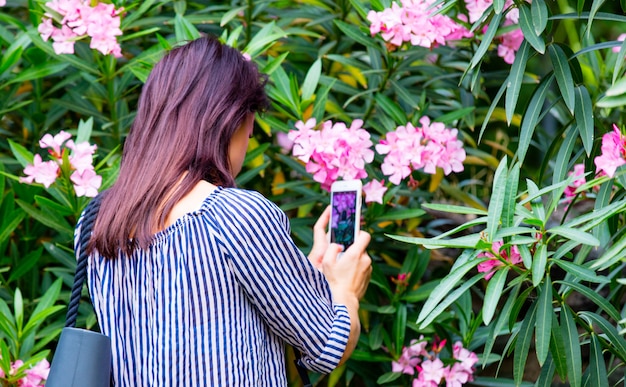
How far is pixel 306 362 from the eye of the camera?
1511 mm

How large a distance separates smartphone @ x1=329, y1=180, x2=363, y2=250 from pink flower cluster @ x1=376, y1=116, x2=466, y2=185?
14.4 inches

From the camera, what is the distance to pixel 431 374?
7.29 feet

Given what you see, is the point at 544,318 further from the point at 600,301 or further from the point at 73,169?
the point at 73,169

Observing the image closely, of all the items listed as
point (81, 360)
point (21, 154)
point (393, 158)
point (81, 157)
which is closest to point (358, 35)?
point (393, 158)

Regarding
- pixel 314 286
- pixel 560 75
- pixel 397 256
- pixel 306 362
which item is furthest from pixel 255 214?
pixel 397 256

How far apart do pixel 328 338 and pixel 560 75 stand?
857 mm

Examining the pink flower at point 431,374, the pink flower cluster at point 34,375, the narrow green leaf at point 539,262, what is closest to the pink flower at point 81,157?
the pink flower cluster at point 34,375

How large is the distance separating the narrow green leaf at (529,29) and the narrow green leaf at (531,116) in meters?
0.12

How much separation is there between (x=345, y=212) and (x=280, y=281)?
15.4 inches

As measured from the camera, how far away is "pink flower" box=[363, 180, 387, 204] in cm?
217

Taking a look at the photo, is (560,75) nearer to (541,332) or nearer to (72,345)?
(541,332)

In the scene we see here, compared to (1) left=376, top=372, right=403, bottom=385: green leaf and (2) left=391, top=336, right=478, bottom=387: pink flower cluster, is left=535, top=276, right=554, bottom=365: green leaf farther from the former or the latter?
(1) left=376, top=372, right=403, bottom=385: green leaf

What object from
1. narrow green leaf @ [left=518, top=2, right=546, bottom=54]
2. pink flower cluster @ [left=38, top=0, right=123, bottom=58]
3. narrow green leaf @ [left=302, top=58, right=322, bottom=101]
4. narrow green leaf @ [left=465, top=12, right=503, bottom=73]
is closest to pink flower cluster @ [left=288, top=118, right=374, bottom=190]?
narrow green leaf @ [left=302, top=58, right=322, bottom=101]

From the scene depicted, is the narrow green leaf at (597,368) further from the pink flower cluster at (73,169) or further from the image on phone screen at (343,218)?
the pink flower cluster at (73,169)
